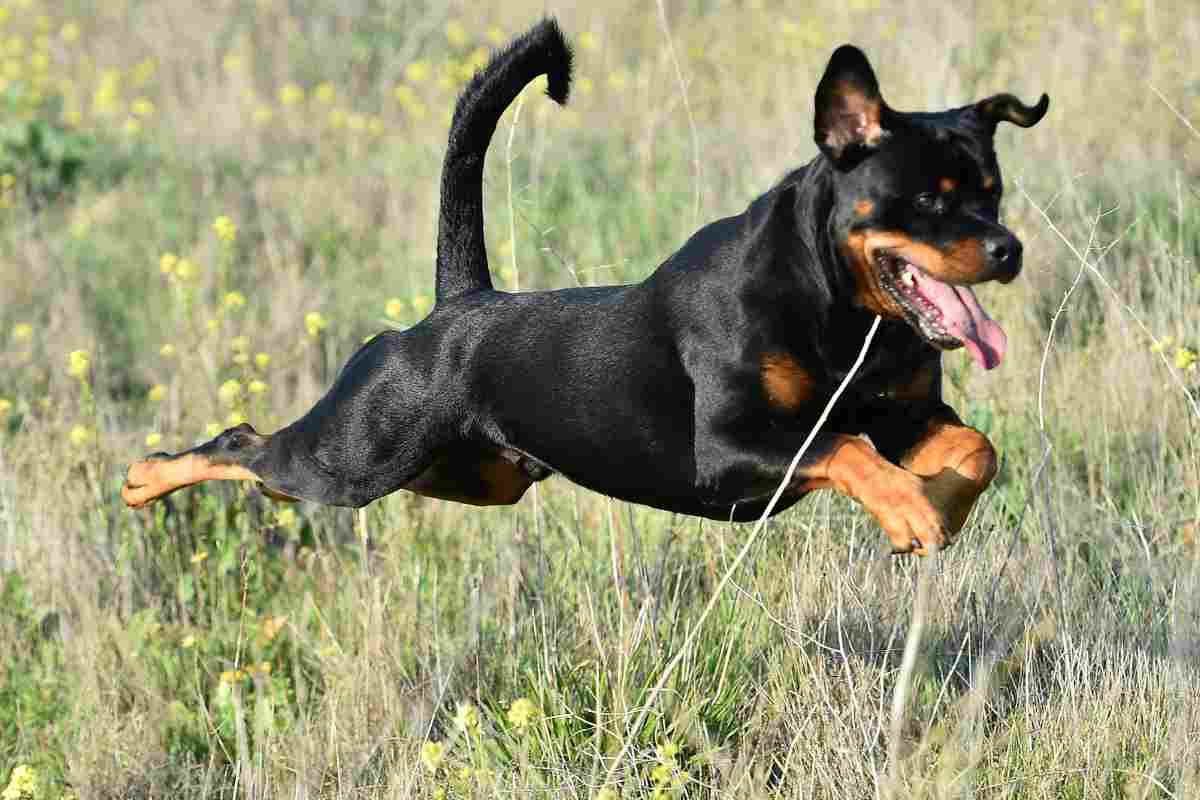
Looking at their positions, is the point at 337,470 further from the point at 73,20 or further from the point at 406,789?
the point at 73,20

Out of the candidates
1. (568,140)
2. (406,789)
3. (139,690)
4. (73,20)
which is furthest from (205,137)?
(406,789)

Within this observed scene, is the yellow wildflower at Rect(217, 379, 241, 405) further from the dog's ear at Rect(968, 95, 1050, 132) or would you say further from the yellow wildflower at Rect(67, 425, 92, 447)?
the dog's ear at Rect(968, 95, 1050, 132)

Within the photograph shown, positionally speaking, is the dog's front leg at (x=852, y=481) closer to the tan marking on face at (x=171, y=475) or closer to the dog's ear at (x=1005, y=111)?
the dog's ear at (x=1005, y=111)

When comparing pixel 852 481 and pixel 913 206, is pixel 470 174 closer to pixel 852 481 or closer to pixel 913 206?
pixel 913 206

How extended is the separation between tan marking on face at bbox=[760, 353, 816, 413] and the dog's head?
20cm

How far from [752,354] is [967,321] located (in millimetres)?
456

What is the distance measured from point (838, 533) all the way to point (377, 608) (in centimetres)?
129

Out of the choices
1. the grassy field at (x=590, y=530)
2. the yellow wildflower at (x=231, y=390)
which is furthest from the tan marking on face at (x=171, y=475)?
the yellow wildflower at (x=231, y=390)

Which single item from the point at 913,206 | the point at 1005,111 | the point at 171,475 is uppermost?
the point at 1005,111

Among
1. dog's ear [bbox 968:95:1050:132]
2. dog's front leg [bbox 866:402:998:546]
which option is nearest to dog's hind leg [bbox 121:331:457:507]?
dog's front leg [bbox 866:402:998:546]

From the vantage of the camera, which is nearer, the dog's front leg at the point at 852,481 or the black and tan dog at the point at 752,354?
the dog's front leg at the point at 852,481

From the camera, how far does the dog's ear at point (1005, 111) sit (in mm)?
3592

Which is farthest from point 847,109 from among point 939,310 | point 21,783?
point 21,783

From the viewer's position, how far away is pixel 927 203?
11.4 ft
